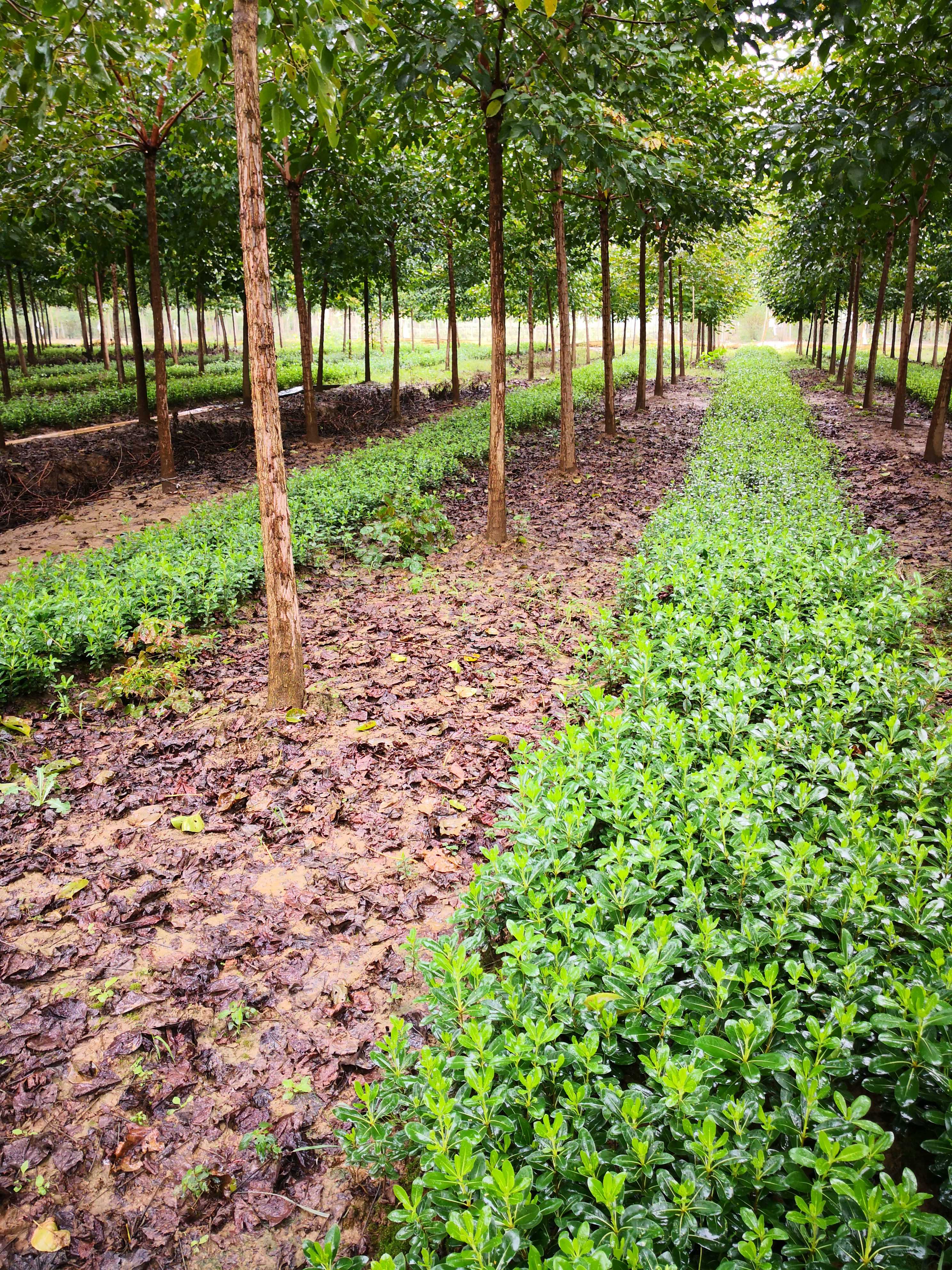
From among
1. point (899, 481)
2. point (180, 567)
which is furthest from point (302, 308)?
point (899, 481)

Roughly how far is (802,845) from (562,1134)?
1.13 m

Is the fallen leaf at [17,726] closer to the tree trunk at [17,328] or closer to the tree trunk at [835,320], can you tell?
the tree trunk at [17,328]

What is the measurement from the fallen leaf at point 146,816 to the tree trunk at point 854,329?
20.4 meters

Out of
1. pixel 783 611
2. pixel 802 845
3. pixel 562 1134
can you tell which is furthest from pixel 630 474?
pixel 562 1134

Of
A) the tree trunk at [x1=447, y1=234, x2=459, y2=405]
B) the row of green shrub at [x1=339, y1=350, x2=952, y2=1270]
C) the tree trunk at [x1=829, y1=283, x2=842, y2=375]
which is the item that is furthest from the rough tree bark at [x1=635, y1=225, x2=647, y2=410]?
the row of green shrub at [x1=339, y1=350, x2=952, y2=1270]

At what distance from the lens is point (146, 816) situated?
3674mm

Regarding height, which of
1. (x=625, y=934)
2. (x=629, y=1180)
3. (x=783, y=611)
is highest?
(x=783, y=611)

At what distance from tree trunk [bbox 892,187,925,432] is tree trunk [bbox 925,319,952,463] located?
72.7 inches

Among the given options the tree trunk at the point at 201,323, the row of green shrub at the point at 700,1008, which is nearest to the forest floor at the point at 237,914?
the row of green shrub at the point at 700,1008

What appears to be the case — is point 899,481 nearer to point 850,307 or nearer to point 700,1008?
point 700,1008

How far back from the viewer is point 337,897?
125 inches

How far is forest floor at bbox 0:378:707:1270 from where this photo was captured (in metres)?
2.06

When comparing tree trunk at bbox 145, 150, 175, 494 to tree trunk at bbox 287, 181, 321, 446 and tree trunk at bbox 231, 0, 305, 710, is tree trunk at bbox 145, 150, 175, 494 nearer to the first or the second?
tree trunk at bbox 287, 181, 321, 446

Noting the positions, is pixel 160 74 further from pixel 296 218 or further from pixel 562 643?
pixel 562 643
